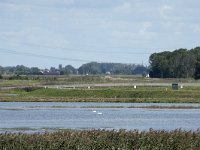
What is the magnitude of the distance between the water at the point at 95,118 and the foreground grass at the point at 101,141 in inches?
706

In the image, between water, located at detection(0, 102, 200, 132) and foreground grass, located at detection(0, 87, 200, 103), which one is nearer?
water, located at detection(0, 102, 200, 132)

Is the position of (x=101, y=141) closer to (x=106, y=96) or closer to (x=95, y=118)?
(x=95, y=118)

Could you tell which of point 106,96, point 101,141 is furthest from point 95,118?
point 106,96

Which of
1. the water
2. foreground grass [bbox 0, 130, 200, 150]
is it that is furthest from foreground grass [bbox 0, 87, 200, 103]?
foreground grass [bbox 0, 130, 200, 150]

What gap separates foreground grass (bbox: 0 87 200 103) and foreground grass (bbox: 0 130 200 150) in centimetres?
6806

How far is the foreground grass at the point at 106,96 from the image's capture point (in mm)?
112312

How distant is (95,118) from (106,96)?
46715mm

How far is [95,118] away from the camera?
75375mm

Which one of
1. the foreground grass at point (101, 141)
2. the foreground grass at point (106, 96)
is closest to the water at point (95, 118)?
the foreground grass at point (101, 141)

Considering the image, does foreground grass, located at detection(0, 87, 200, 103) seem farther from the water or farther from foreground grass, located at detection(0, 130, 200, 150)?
foreground grass, located at detection(0, 130, 200, 150)

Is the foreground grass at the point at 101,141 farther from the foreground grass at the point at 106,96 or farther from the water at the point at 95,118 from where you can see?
the foreground grass at the point at 106,96

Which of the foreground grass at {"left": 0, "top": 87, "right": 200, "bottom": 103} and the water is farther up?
the foreground grass at {"left": 0, "top": 87, "right": 200, "bottom": 103}

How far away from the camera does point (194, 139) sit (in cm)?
4134

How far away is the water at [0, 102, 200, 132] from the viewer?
208ft
